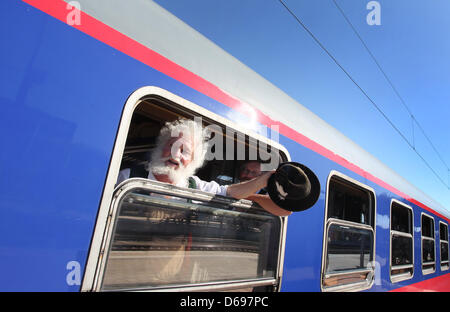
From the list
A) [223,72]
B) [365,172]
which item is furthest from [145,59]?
[365,172]

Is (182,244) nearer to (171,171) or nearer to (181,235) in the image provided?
(181,235)

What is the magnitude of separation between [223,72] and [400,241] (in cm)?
326

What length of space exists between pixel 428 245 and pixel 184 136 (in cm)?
493

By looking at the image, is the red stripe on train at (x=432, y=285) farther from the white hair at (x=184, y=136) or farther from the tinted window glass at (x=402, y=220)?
the white hair at (x=184, y=136)

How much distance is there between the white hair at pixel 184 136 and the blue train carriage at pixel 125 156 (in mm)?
74

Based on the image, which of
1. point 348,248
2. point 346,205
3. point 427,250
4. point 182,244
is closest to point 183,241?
point 182,244

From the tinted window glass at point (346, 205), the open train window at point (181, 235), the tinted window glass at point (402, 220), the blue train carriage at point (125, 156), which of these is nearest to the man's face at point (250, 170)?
the blue train carriage at point (125, 156)

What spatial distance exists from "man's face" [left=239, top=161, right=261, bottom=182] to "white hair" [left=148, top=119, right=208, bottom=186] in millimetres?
476

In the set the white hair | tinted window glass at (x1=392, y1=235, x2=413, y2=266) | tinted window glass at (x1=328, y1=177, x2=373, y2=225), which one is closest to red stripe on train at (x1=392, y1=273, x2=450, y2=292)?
tinted window glass at (x1=392, y1=235, x2=413, y2=266)

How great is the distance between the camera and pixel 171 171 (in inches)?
60.9

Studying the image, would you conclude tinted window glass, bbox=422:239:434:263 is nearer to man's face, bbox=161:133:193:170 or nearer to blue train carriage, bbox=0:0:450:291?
blue train carriage, bbox=0:0:450:291
